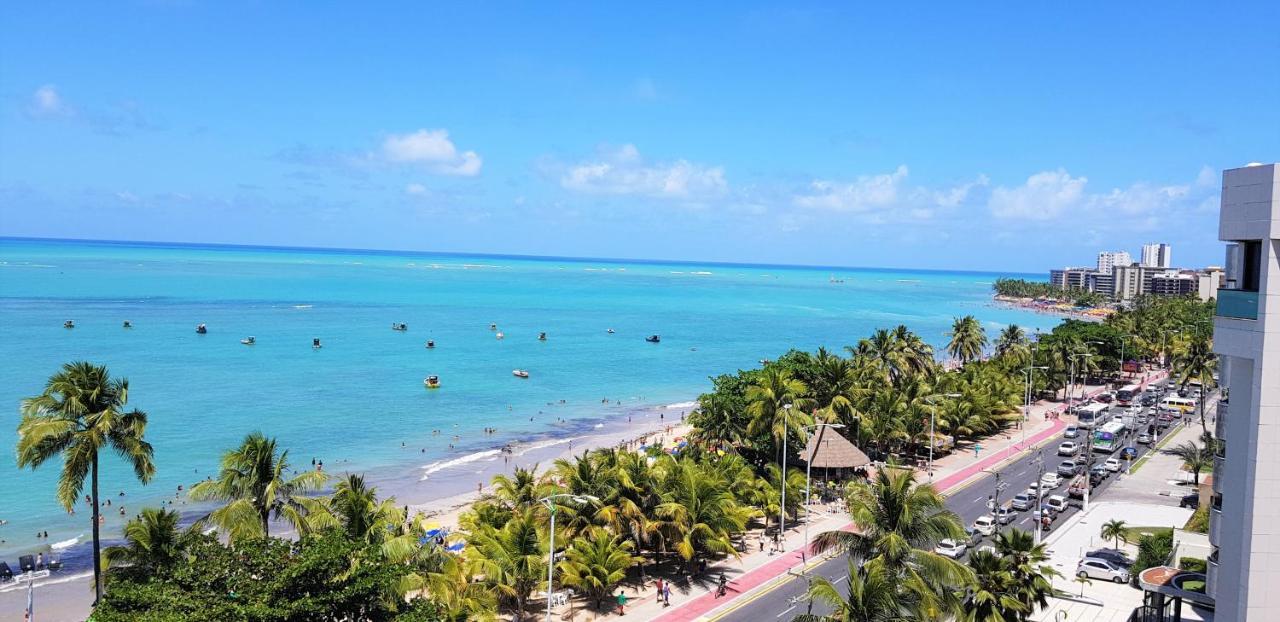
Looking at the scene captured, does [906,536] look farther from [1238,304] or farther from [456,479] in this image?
[456,479]

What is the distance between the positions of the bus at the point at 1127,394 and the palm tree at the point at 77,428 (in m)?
78.5

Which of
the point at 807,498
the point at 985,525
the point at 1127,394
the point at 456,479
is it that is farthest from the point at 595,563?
the point at 1127,394

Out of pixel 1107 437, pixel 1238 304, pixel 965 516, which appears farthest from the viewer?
pixel 1107 437

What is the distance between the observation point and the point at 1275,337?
55.3ft

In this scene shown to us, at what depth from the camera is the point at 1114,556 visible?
34219mm

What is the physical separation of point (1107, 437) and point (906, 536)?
43870 mm

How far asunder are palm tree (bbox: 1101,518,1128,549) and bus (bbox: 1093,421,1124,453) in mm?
21175

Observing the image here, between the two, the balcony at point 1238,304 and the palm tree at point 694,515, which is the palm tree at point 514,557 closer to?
the palm tree at point 694,515

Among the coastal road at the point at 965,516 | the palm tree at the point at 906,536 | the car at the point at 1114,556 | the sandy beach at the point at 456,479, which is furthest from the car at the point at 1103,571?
the sandy beach at the point at 456,479

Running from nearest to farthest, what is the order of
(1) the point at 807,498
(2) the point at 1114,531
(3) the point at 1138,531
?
(2) the point at 1114,531 < (3) the point at 1138,531 < (1) the point at 807,498

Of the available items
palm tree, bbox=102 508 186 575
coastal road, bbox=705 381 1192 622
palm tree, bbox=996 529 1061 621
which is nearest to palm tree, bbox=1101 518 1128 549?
coastal road, bbox=705 381 1192 622

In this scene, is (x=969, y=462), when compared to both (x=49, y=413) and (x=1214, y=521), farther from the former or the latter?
(x=49, y=413)

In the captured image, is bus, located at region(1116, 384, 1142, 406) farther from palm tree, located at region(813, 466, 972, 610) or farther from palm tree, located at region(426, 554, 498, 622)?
palm tree, located at region(426, 554, 498, 622)

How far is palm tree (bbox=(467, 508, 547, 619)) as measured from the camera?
2792 centimetres
